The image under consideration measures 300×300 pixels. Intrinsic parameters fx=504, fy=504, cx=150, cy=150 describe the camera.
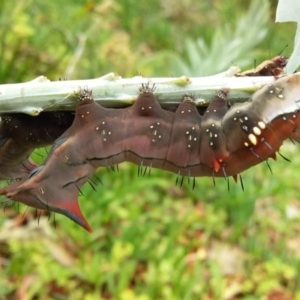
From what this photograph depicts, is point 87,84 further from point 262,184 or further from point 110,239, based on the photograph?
point 262,184

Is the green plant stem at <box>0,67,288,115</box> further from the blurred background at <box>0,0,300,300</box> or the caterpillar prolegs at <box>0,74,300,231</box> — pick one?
the blurred background at <box>0,0,300,300</box>

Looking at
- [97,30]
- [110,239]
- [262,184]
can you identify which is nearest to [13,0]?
[97,30]

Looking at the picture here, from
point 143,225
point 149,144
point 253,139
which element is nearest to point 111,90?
point 149,144

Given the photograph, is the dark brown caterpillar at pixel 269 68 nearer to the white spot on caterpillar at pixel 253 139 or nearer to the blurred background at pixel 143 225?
the white spot on caterpillar at pixel 253 139

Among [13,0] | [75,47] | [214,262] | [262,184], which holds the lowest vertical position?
[214,262]

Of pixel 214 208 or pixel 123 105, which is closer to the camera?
pixel 123 105

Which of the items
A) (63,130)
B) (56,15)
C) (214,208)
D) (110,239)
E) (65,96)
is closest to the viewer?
(65,96)

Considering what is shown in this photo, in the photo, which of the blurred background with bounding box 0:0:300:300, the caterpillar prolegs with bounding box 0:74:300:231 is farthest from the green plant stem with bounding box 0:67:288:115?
the blurred background with bounding box 0:0:300:300

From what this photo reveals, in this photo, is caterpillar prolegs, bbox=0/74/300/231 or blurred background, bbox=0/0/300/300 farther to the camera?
blurred background, bbox=0/0/300/300
